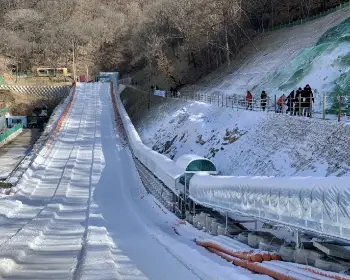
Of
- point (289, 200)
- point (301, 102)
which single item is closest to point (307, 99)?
point (301, 102)

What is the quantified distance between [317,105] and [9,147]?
2724cm

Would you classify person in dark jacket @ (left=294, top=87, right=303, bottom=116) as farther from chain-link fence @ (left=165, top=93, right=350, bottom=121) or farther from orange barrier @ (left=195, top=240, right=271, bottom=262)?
orange barrier @ (left=195, top=240, right=271, bottom=262)

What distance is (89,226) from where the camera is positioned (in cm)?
1692

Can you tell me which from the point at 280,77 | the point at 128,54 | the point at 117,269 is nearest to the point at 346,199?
the point at 117,269

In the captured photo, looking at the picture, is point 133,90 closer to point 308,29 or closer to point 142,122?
point 142,122

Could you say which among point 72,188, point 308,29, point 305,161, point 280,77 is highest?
point 308,29

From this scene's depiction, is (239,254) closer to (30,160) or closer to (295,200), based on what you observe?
(295,200)

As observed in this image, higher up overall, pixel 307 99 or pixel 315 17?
pixel 315 17

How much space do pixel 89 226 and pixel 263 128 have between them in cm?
1140

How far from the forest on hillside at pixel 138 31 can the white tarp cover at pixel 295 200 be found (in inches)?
1705

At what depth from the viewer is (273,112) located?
25.7 m

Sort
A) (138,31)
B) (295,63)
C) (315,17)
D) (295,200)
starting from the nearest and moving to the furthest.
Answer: (295,200), (295,63), (315,17), (138,31)

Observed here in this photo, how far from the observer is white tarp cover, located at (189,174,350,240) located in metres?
8.10

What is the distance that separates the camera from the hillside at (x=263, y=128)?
62.5ft
